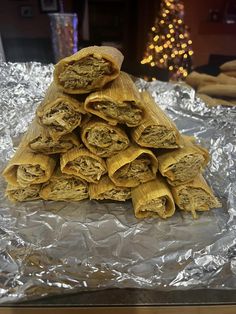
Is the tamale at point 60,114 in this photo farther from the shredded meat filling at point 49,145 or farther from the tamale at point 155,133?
the tamale at point 155,133

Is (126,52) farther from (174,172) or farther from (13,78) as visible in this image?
(174,172)

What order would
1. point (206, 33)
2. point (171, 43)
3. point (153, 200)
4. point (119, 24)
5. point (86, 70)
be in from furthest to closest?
point (119, 24)
point (206, 33)
point (171, 43)
point (153, 200)
point (86, 70)

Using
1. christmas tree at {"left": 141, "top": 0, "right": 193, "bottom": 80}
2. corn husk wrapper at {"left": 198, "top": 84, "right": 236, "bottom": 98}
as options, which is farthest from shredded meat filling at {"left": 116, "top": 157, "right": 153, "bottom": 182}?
christmas tree at {"left": 141, "top": 0, "right": 193, "bottom": 80}

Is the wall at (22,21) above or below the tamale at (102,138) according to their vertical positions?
below

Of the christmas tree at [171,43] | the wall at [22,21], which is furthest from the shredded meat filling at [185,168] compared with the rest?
the wall at [22,21]

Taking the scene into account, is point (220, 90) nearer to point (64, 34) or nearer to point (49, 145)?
point (64, 34)

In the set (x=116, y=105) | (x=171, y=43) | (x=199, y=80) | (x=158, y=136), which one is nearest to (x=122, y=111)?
(x=116, y=105)

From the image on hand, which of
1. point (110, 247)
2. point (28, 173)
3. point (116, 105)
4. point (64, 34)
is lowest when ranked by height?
point (110, 247)

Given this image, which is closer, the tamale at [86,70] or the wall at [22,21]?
the tamale at [86,70]
